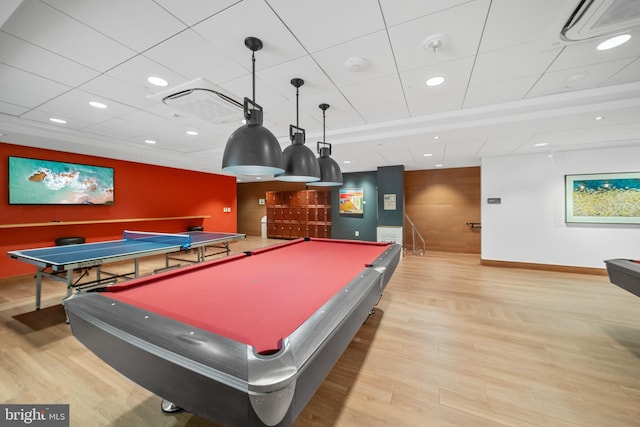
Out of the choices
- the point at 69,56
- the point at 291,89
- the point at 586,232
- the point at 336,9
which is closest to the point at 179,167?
the point at 69,56

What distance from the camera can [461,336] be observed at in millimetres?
2484

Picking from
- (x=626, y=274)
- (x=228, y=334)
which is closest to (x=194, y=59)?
(x=228, y=334)

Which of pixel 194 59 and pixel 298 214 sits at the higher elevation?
pixel 194 59

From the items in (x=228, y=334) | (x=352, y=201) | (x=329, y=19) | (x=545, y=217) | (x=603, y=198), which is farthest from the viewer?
(x=352, y=201)

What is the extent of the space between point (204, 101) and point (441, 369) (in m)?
3.46

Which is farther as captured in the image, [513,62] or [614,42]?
[513,62]

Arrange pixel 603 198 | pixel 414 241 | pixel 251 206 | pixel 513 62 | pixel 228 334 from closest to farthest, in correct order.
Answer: pixel 228 334
pixel 513 62
pixel 603 198
pixel 414 241
pixel 251 206

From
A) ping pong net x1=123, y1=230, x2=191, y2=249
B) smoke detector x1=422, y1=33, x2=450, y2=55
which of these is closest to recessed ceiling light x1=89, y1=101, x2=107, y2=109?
ping pong net x1=123, y1=230, x2=191, y2=249

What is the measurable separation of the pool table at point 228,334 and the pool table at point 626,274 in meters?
2.41

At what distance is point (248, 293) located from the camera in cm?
155

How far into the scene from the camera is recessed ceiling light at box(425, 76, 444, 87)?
92.9 inches

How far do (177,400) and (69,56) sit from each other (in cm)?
273

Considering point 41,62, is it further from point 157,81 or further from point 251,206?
point 251,206

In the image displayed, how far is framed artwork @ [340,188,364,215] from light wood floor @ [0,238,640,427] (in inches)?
184
